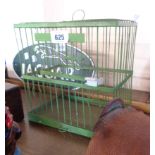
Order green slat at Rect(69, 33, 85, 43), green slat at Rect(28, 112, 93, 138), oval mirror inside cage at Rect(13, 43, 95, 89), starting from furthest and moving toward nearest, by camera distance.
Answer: oval mirror inside cage at Rect(13, 43, 95, 89), green slat at Rect(28, 112, 93, 138), green slat at Rect(69, 33, 85, 43)

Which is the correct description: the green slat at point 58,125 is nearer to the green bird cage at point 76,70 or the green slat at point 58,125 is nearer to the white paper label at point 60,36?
the green bird cage at point 76,70

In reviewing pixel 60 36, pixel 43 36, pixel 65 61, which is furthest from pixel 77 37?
pixel 65 61

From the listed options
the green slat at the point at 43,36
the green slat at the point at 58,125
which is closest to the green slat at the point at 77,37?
the green slat at the point at 43,36

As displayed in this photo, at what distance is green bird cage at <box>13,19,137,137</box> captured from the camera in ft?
3.11

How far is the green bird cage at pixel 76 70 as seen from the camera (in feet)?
3.11

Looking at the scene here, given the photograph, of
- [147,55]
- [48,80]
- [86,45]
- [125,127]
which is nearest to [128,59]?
[147,55]

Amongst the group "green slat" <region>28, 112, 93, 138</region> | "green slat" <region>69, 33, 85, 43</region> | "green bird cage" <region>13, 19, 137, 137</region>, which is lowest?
"green slat" <region>28, 112, 93, 138</region>

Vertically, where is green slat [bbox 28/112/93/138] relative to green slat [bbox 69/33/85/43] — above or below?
below

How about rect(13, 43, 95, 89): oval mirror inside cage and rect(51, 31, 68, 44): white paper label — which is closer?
rect(51, 31, 68, 44): white paper label

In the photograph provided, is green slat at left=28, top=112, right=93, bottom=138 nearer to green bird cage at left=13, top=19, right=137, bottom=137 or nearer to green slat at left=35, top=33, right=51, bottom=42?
green bird cage at left=13, top=19, right=137, bottom=137

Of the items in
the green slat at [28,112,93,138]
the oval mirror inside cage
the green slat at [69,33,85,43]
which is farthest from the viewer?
the oval mirror inside cage

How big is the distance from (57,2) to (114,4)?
1.33 ft

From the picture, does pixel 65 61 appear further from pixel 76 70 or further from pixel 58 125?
pixel 58 125

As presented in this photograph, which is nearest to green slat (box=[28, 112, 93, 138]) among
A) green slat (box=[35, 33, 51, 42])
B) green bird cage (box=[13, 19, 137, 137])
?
green bird cage (box=[13, 19, 137, 137])
